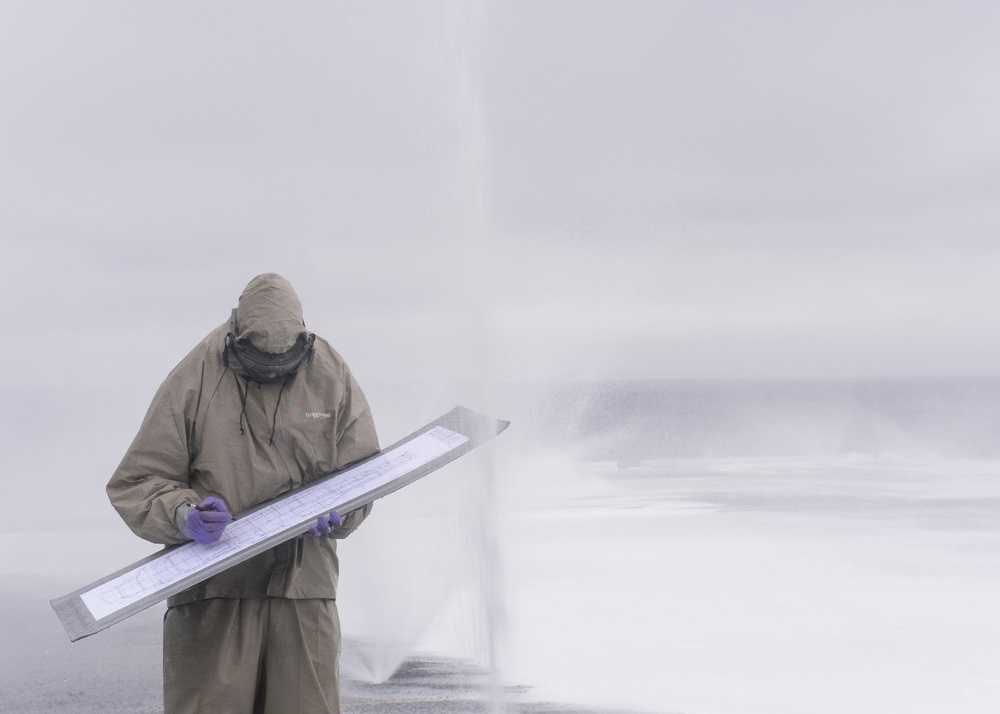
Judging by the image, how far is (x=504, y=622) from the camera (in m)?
5.89

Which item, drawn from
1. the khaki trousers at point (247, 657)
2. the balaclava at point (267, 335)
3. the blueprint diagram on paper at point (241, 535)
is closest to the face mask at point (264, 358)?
the balaclava at point (267, 335)

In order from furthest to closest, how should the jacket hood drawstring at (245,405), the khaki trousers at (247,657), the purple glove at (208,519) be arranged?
the jacket hood drawstring at (245,405) < the khaki trousers at (247,657) < the purple glove at (208,519)

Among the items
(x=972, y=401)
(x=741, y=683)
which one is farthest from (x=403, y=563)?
(x=972, y=401)

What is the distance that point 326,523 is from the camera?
2916 millimetres

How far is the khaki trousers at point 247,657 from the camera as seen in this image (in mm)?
2886

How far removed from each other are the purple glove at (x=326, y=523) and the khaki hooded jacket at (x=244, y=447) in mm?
76

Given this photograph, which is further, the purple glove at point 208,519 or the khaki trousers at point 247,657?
the khaki trousers at point 247,657

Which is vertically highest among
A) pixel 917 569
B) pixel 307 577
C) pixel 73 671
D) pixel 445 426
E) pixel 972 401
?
pixel 445 426

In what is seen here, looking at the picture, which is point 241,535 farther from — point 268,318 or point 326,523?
point 268,318

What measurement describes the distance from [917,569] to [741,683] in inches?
155

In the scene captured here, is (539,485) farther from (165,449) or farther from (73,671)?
(165,449)

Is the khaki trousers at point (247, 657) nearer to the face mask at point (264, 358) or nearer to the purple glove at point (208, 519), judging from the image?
the purple glove at point (208, 519)

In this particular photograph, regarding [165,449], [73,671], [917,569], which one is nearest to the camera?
[165,449]

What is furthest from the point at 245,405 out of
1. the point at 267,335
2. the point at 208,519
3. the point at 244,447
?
the point at 208,519
